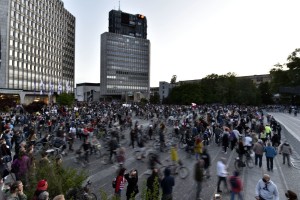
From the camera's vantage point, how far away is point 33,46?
88438mm

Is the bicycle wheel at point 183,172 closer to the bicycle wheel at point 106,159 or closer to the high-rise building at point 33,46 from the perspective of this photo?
the bicycle wheel at point 106,159

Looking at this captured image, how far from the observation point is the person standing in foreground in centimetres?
739

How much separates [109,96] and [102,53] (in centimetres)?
2599

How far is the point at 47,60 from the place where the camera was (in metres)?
97.6

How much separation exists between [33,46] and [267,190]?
9316 cm

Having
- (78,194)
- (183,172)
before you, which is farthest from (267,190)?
(183,172)

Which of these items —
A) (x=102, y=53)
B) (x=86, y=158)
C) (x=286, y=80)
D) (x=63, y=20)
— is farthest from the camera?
(x=102, y=53)

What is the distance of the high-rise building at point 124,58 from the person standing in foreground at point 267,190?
481 feet

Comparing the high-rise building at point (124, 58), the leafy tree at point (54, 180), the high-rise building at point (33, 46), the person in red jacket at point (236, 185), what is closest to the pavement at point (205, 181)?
the leafy tree at point (54, 180)

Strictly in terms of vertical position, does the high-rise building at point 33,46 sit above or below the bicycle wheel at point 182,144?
above

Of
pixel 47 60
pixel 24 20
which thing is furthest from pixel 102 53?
pixel 24 20

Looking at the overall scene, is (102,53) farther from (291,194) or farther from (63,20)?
(291,194)

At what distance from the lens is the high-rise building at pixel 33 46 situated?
75.7 metres

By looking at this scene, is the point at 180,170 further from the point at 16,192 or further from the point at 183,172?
the point at 16,192
